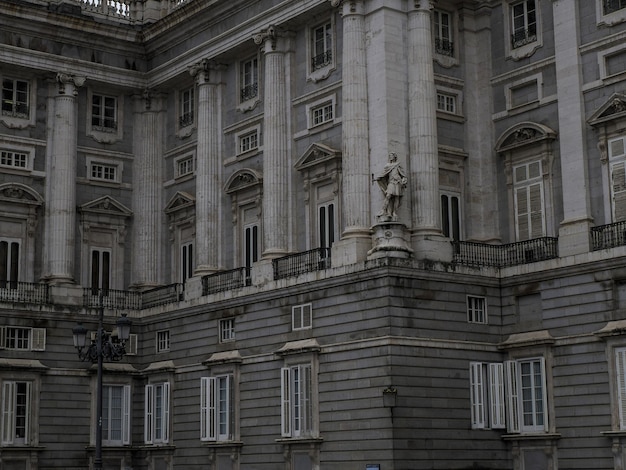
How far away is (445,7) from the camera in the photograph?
42094 millimetres

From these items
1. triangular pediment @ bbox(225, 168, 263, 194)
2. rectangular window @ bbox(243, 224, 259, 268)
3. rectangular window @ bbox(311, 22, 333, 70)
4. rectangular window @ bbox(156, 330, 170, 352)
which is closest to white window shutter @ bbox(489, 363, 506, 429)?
rectangular window @ bbox(243, 224, 259, 268)

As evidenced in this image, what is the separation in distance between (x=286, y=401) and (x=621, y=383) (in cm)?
1157

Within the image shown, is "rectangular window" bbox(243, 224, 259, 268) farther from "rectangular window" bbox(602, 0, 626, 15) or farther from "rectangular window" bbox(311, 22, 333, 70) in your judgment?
"rectangular window" bbox(602, 0, 626, 15)

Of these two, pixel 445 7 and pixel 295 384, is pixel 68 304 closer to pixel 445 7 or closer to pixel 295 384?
pixel 295 384

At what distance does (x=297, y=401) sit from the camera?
40.0m

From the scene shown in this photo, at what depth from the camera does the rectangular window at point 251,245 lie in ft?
150

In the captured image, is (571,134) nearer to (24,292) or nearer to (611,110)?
(611,110)

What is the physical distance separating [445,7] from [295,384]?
14.4 m

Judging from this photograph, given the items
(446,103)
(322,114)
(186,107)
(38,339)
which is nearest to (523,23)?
(446,103)

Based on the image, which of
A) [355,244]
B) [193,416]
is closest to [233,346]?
[193,416]

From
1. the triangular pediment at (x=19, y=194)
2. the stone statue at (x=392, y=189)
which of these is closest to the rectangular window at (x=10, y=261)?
the triangular pediment at (x=19, y=194)

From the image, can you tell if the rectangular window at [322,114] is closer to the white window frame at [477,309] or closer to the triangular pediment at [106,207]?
the white window frame at [477,309]

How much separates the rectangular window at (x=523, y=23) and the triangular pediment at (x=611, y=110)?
4316 millimetres

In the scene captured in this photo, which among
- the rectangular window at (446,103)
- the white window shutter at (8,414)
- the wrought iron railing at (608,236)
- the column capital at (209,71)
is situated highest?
the column capital at (209,71)
